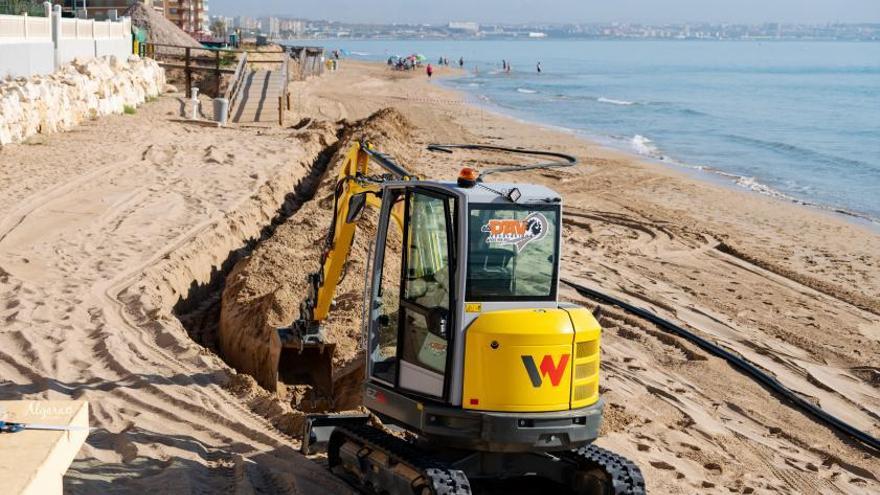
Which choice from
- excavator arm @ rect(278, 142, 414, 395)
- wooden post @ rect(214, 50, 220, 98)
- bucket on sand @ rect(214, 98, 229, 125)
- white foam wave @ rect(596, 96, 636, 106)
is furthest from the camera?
white foam wave @ rect(596, 96, 636, 106)

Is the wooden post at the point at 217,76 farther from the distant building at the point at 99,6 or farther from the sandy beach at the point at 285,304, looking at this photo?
the distant building at the point at 99,6

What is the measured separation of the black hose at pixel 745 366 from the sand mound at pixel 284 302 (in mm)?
3425

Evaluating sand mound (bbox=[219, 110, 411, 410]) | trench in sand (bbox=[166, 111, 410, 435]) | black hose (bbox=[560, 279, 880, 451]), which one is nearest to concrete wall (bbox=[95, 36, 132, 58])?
trench in sand (bbox=[166, 111, 410, 435])

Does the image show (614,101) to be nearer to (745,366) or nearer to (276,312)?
(745,366)

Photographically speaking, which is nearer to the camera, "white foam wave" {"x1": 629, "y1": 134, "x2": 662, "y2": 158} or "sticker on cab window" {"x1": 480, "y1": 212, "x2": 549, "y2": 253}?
"sticker on cab window" {"x1": 480, "y1": 212, "x2": 549, "y2": 253}

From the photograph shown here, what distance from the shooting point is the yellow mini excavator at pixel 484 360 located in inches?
288

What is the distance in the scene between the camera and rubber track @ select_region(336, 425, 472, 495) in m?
7.12

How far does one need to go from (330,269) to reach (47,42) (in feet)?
73.0

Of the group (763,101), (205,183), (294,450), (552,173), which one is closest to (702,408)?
(294,450)

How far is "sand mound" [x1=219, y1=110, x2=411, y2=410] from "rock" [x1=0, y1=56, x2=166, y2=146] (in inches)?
364

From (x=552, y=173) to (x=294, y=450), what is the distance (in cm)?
2022

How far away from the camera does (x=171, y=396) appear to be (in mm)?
10281

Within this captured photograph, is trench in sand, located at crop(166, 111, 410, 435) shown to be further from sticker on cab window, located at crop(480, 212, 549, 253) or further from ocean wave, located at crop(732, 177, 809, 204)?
ocean wave, located at crop(732, 177, 809, 204)

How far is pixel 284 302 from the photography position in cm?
1267
